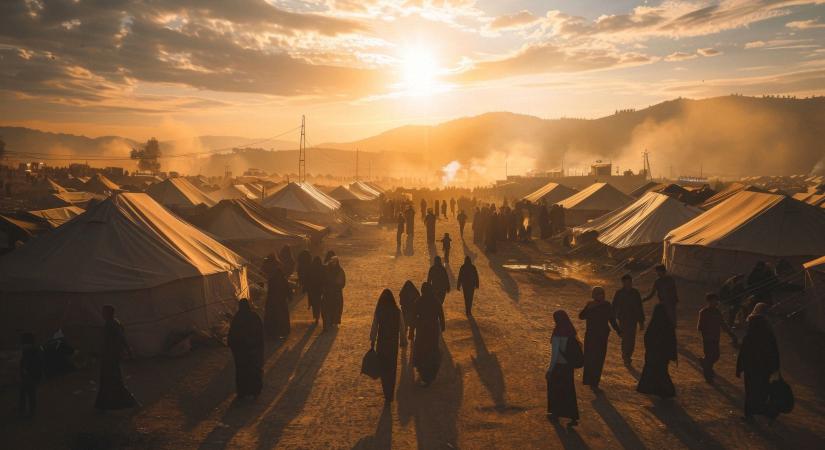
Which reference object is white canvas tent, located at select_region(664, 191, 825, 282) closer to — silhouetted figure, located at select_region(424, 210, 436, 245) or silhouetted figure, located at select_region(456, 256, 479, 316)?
silhouetted figure, located at select_region(456, 256, 479, 316)

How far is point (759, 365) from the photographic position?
762 centimetres

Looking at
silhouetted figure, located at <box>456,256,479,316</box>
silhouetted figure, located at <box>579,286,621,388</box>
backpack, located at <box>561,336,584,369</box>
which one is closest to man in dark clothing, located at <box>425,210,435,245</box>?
silhouetted figure, located at <box>456,256,479,316</box>

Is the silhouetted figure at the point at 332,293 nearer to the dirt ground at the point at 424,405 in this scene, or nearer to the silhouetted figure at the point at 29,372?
the dirt ground at the point at 424,405

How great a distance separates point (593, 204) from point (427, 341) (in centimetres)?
2846

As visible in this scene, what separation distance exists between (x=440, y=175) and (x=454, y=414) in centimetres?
14202

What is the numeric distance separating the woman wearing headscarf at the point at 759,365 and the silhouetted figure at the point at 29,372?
9000 millimetres

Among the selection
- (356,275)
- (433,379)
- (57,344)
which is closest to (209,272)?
(57,344)

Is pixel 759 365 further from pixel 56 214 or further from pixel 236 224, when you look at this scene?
pixel 56 214

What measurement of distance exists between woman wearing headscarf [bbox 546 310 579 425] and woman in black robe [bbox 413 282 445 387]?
208 cm

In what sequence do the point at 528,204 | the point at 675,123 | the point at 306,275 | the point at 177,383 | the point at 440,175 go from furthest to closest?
the point at 675,123 → the point at 440,175 → the point at 528,204 → the point at 306,275 → the point at 177,383

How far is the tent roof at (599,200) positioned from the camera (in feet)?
117

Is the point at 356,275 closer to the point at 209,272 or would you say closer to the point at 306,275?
the point at 306,275

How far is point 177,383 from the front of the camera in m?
9.32

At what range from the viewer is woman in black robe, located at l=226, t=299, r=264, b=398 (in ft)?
28.1
